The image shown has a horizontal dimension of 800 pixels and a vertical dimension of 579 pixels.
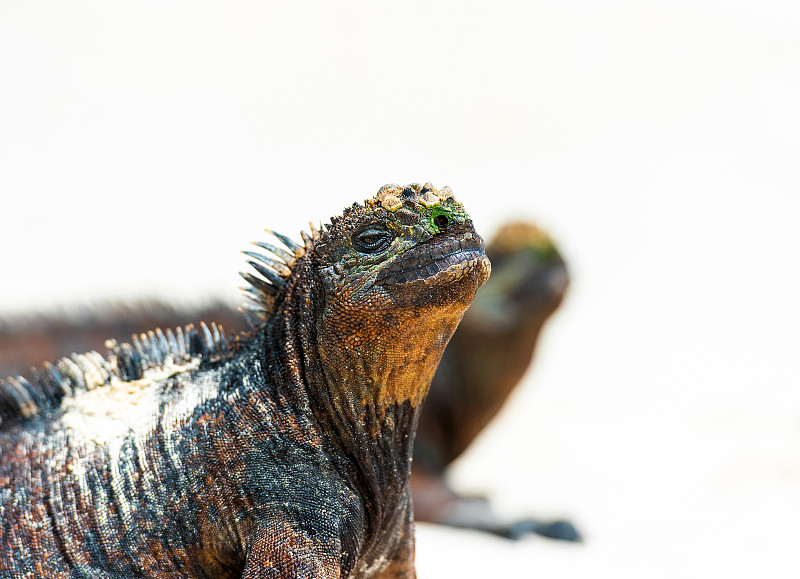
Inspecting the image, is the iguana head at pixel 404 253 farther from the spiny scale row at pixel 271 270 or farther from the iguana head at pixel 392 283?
the spiny scale row at pixel 271 270

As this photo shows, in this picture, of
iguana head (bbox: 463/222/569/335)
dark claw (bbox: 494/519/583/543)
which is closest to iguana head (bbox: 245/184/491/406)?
dark claw (bbox: 494/519/583/543)

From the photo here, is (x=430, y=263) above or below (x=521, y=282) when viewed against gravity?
above

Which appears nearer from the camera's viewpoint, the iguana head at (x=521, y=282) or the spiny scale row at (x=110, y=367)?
the spiny scale row at (x=110, y=367)

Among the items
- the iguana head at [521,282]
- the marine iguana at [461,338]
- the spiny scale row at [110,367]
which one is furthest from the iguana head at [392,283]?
the iguana head at [521,282]

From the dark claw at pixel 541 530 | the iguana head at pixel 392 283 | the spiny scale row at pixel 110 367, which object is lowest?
the dark claw at pixel 541 530

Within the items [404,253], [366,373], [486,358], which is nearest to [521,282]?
[486,358]

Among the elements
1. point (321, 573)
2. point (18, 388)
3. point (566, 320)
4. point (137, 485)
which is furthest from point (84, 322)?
point (566, 320)

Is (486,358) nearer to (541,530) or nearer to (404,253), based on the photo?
(541,530)
